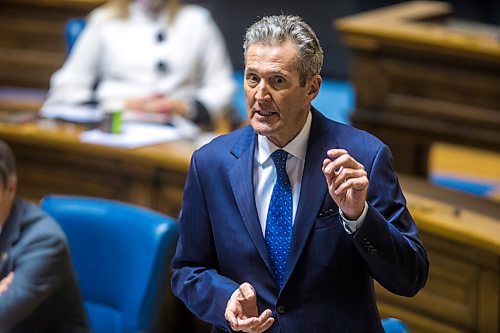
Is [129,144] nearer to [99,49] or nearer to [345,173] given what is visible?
[99,49]

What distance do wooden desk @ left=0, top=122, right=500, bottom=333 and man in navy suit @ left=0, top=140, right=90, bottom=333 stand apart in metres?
1.32

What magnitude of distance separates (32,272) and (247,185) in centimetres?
93

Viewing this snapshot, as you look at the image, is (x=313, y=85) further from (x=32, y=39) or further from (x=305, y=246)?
(x=32, y=39)

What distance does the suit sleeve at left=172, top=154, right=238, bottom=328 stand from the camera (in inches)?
77.6

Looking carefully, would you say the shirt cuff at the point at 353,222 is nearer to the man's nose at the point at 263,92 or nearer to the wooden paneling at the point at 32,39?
the man's nose at the point at 263,92

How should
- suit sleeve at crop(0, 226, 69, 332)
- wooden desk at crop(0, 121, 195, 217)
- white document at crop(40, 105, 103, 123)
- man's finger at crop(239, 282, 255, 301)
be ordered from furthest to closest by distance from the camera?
white document at crop(40, 105, 103, 123)
wooden desk at crop(0, 121, 195, 217)
suit sleeve at crop(0, 226, 69, 332)
man's finger at crop(239, 282, 255, 301)

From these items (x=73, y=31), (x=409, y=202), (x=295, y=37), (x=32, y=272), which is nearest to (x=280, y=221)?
(x=295, y=37)

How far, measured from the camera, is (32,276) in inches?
106

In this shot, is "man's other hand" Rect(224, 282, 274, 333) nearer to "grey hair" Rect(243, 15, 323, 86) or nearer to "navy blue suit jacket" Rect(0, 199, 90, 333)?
"grey hair" Rect(243, 15, 323, 86)

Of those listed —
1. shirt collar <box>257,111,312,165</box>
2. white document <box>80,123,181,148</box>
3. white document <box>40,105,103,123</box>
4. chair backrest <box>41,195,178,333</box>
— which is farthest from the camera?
white document <box>40,105,103,123</box>

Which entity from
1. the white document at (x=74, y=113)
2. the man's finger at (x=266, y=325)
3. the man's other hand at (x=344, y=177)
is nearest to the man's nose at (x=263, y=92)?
the man's other hand at (x=344, y=177)

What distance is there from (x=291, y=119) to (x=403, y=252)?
307mm

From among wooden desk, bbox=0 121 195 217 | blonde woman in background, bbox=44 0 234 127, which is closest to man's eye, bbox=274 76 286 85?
wooden desk, bbox=0 121 195 217

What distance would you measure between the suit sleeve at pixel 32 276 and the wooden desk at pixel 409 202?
53.7 inches
